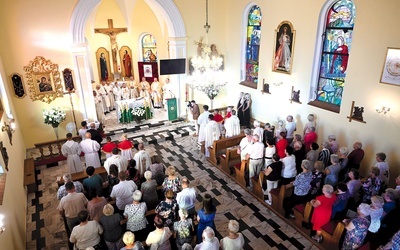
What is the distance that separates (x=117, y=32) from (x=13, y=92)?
24.0 feet

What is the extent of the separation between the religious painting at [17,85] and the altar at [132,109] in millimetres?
3516

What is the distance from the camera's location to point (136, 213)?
4.91 m

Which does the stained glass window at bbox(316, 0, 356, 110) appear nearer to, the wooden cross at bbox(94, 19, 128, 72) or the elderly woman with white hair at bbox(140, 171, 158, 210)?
the elderly woman with white hair at bbox(140, 171, 158, 210)

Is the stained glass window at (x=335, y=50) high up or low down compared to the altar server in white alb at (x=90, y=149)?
up

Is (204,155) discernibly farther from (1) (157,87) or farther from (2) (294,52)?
(1) (157,87)

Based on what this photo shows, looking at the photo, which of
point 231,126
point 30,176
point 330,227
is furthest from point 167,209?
point 30,176

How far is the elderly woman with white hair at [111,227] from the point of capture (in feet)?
15.1

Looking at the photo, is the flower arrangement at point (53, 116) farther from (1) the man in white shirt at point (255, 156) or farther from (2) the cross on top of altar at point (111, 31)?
(1) the man in white shirt at point (255, 156)

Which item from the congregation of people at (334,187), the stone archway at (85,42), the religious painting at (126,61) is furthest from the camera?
the religious painting at (126,61)

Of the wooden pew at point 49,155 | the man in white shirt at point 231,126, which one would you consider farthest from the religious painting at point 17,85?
the man in white shirt at point 231,126

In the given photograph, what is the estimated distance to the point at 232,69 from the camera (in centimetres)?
1270

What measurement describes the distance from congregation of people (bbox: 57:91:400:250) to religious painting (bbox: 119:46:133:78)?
9476 mm

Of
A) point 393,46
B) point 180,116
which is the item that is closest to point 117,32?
point 180,116

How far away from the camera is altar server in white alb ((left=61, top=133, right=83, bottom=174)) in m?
7.68
